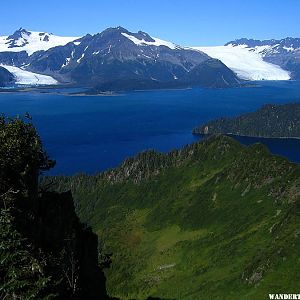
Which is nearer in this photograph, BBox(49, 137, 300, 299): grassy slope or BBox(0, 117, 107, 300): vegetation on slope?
BBox(0, 117, 107, 300): vegetation on slope

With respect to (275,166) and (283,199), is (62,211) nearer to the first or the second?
(283,199)

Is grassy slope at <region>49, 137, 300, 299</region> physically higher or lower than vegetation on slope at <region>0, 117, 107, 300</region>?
lower

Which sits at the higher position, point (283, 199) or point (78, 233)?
point (78, 233)

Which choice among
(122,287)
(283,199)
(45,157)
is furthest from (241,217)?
(45,157)

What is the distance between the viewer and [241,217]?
172m

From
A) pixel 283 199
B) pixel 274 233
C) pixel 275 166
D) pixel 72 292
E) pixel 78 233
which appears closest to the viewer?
pixel 72 292

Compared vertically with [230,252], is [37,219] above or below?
above

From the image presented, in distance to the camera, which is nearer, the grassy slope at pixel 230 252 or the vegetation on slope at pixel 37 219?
the vegetation on slope at pixel 37 219

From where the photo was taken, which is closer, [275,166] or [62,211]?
[62,211]

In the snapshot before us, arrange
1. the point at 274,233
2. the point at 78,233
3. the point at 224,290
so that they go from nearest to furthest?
the point at 78,233
the point at 224,290
the point at 274,233

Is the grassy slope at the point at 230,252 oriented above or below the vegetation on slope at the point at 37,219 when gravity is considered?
below

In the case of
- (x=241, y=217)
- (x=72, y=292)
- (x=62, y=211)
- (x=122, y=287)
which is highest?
(x=62, y=211)

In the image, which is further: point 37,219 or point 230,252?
point 230,252

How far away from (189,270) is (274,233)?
1200 inches
